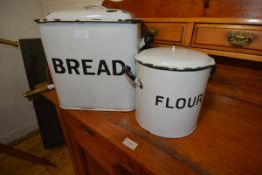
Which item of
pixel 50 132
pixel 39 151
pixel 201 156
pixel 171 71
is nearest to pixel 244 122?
pixel 201 156

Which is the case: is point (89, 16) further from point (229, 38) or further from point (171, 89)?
point (229, 38)

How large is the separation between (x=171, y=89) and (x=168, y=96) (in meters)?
0.02

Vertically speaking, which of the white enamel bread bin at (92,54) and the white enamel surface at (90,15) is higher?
the white enamel surface at (90,15)

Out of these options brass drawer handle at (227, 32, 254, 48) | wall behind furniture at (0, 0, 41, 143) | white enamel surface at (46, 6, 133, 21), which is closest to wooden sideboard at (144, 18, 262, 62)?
brass drawer handle at (227, 32, 254, 48)

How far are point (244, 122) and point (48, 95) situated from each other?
0.86 meters

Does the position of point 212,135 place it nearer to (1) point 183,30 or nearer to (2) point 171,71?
(2) point 171,71

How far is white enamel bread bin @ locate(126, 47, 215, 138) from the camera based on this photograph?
0.37 metres

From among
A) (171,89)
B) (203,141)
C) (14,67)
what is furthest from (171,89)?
(14,67)

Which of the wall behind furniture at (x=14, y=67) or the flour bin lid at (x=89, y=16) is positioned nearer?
the flour bin lid at (x=89, y=16)

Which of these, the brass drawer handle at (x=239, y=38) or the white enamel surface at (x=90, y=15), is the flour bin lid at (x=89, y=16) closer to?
the white enamel surface at (x=90, y=15)

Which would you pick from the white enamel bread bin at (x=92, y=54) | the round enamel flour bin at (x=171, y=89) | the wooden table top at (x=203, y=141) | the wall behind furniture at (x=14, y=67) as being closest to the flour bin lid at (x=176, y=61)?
the round enamel flour bin at (x=171, y=89)

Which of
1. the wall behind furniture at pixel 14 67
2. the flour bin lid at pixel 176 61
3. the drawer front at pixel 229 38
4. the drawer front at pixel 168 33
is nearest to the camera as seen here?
the flour bin lid at pixel 176 61

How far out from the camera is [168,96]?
40 centimetres

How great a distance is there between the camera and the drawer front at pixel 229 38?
0.48m
